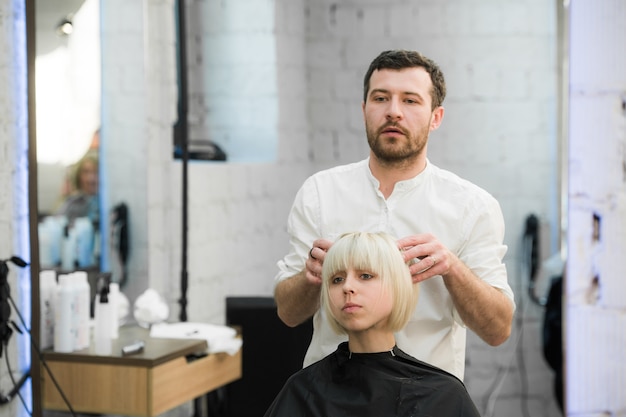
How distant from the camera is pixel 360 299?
1675mm

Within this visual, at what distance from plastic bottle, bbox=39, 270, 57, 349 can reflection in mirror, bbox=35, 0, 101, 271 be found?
4 centimetres

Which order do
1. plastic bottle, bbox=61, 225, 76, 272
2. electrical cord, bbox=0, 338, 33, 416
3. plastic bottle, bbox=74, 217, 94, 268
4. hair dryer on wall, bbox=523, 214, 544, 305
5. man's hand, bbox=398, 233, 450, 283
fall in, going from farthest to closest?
hair dryer on wall, bbox=523, 214, 544, 305 → plastic bottle, bbox=74, 217, 94, 268 → plastic bottle, bbox=61, 225, 76, 272 → electrical cord, bbox=0, 338, 33, 416 → man's hand, bbox=398, 233, 450, 283

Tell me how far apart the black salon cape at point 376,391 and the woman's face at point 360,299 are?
12 centimetres

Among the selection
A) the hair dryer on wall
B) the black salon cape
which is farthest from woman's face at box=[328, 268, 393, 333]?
the hair dryer on wall

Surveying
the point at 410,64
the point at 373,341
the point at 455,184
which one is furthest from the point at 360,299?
the point at 410,64

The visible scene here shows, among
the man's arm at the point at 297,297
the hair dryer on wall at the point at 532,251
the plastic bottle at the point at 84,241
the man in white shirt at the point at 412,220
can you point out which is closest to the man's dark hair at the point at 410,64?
the man in white shirt at the point at 412,220

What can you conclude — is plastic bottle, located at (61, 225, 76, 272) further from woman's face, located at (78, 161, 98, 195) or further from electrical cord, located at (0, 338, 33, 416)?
electrical cord, located at (0, 338, 33, 416)

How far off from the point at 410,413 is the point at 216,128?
2.59m

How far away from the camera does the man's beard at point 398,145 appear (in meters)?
1.75

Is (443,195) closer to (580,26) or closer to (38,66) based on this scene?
(38,66)

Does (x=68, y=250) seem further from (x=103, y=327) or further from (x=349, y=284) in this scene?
(x=349, y=284)

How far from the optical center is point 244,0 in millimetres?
4051

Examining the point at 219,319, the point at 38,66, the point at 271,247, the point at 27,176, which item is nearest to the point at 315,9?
the point at 271,247

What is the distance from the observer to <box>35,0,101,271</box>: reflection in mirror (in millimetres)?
2611
